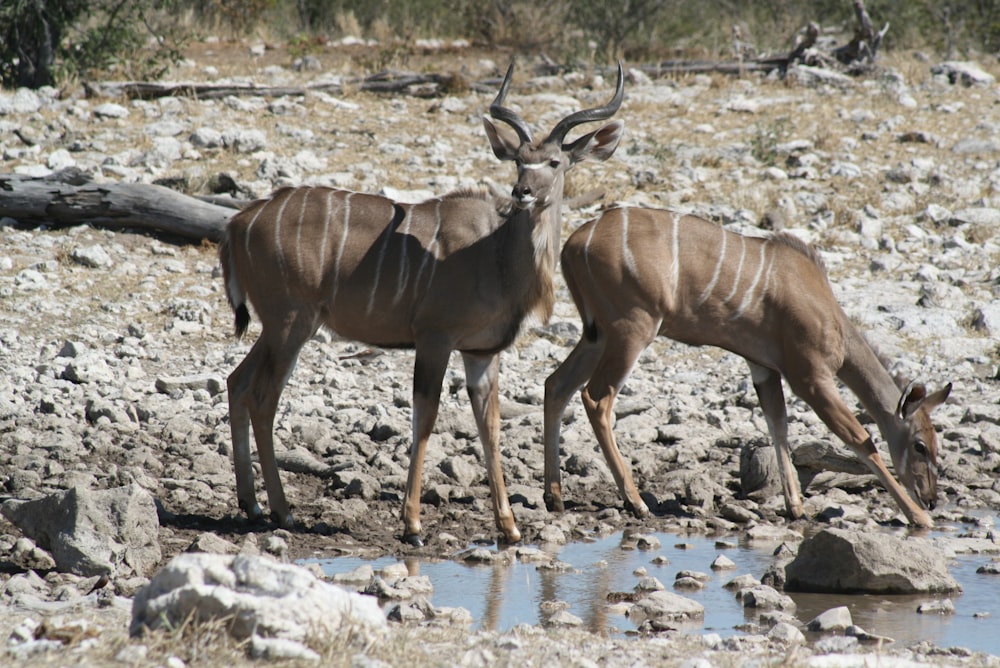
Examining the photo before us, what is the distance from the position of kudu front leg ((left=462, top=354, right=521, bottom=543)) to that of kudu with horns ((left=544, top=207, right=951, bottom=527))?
1.96ft

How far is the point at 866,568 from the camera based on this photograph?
16.1 ft

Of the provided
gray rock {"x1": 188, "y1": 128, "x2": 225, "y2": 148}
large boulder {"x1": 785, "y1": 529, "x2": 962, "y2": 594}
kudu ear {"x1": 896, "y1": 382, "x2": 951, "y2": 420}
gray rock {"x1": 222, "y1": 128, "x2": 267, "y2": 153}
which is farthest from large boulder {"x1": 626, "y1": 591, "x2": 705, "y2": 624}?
gray rock {"x1": 188, "y1": 128, "x2": 225, "y2": 148}

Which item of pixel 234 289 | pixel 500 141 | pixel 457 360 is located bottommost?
pixel 457 360

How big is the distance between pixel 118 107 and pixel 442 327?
7340 millimetres

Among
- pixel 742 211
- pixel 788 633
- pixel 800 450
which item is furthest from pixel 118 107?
pixel 788 633

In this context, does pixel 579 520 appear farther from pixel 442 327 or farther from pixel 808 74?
pixel 808 74

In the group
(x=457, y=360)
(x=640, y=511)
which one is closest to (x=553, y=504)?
(x=640, y=511)

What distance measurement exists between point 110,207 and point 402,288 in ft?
14.6

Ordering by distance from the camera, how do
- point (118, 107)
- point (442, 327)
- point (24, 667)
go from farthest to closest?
point (118, 107)
point (442, 327)
point (24, 667)

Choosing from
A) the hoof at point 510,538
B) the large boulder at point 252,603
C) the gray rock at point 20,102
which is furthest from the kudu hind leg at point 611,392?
the gray rock at point 20,102

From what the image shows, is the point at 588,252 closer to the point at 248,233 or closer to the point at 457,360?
the point at 248,233

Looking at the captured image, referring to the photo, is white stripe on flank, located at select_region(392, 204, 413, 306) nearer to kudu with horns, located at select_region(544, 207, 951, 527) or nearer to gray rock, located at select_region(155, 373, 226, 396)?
kudu with horns, located at select_region(544, 207, 951, 527)

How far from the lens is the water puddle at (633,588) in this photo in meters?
4.40

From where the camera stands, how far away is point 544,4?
18.2 metres
